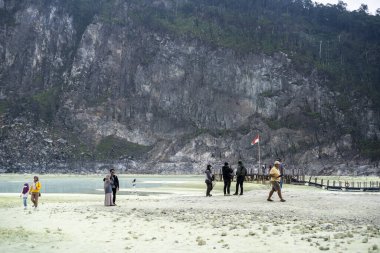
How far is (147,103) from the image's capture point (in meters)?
151

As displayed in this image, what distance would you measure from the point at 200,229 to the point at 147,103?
5343 inches

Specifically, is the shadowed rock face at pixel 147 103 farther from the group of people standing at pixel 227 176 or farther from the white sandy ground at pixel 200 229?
the white sandy ground at pixel 200 229

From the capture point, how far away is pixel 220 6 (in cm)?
18525

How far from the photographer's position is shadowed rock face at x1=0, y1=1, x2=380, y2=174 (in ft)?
436

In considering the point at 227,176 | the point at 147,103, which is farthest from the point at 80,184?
the point at 147,103

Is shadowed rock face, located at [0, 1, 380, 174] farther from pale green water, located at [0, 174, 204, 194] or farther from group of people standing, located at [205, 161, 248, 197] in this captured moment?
group of people standing, located at [205, 161, 248, 197]

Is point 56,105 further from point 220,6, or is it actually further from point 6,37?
point 220,6

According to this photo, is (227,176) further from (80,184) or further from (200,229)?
(80,184)

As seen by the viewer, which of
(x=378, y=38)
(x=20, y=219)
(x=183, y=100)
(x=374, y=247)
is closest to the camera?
(x=374, y=247)

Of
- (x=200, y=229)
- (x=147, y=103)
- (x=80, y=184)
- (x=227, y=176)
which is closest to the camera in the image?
(x=200, y=229)

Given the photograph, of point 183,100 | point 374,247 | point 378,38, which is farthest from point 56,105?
point 374,247

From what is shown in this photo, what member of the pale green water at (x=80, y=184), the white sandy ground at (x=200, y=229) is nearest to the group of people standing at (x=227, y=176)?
the white sandy ground at (x=200, y=229)

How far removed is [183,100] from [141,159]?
960 inches

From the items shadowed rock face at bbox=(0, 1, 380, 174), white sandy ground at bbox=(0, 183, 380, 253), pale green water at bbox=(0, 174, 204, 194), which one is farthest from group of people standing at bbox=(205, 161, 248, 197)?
shadowed rock face at bbox=(0, 1, 380, 174)
